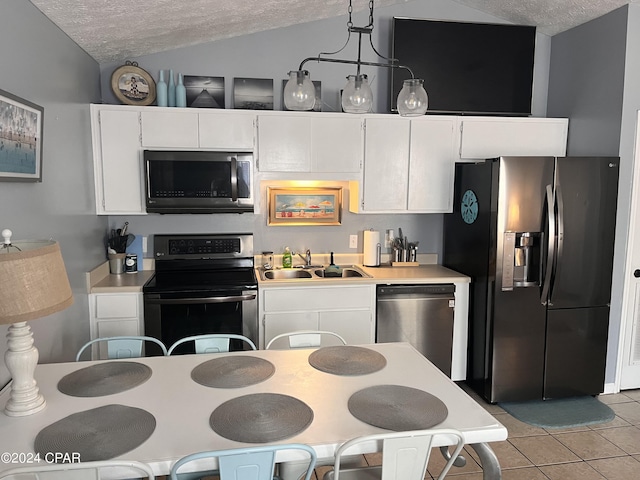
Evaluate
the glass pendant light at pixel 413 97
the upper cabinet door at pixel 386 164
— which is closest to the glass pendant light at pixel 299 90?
the glass pendant light at pixel 413 97

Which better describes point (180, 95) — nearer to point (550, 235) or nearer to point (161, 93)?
point (161, 93)

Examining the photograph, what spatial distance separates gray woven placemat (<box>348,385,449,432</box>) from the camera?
5.22 feet

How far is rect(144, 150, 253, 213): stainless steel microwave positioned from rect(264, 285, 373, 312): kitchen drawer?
0.68m

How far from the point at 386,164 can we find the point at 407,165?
17cm

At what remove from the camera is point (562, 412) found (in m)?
3.23

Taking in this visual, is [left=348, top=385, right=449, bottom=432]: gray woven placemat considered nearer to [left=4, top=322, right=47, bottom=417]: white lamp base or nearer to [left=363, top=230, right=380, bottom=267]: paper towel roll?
[left=4, top=322, right=47, bottom=417]: white lamp base

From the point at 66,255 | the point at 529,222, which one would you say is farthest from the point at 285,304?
the point at 529,222

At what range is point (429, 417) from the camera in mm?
1632

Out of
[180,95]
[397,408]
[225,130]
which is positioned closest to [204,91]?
[180,95]

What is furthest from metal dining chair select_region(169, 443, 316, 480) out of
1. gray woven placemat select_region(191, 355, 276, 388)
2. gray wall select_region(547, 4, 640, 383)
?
gray wall select_region(547, 4, 640, 383)

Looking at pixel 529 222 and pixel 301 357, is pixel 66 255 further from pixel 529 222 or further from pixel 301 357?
pixel 529 222

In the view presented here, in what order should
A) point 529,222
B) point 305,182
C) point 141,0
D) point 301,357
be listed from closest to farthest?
1. point 301,357
2. point 141,0
3. point 529,222
4. point 305,182

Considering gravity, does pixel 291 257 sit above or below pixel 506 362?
above

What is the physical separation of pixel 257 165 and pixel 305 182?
508mm
